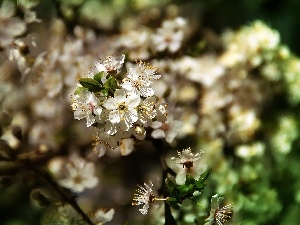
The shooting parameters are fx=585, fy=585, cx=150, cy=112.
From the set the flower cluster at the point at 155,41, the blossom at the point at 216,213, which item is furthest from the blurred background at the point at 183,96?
the blossom at the point at 216,213

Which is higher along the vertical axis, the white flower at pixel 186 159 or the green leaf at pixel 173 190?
the white flower at pixel 186 159

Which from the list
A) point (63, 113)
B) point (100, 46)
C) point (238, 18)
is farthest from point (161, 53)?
point (238, 18)

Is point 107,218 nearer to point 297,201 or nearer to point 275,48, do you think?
point 297,201

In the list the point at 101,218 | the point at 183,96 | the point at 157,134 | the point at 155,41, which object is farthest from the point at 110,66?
the point at 183,96

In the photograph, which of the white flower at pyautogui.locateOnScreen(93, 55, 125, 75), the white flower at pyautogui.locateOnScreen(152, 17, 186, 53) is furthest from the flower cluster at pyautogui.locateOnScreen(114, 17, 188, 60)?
the white flower at pyautogui.locateOnScreen(93, 55, 125, 75)

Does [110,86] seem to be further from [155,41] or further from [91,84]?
[155,41]

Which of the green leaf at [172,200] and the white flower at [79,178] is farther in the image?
the white flower at [79,178]

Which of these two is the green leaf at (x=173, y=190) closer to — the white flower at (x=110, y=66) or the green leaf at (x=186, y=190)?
the green leaf at (x=186, y=190)
